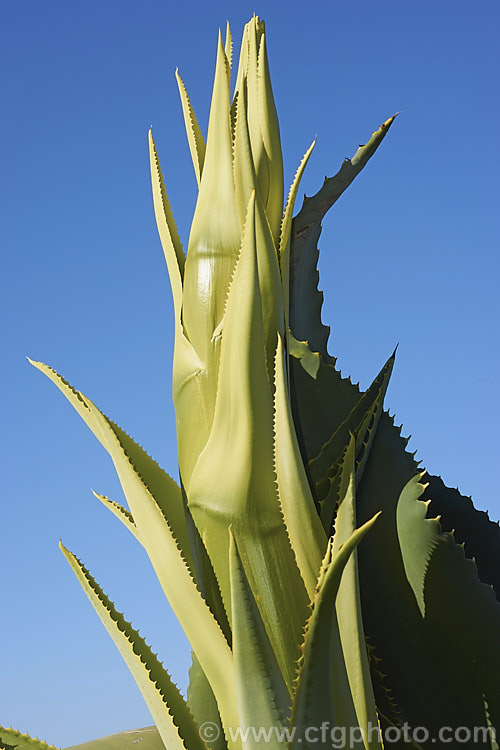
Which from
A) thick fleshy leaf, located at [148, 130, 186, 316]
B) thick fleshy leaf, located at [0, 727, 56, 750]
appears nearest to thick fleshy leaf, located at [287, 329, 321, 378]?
thick fleshy leaf, located at [148, 130, 186, 316]

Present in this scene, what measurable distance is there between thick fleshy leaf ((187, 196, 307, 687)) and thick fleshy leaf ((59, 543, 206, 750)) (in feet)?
0.31

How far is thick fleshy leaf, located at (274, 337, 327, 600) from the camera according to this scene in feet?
1.86

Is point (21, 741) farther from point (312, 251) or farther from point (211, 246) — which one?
point (312, 251)

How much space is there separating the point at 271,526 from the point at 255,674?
0.11 meters

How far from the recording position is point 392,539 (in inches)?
27.4

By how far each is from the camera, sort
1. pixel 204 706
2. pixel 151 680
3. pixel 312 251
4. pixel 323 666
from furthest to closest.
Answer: pixel 312 251
pixel 204 706
pixel 151 680
pixel 323 666

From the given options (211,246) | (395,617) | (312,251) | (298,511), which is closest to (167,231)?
(211,246)

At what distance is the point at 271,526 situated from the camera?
0.57 metres

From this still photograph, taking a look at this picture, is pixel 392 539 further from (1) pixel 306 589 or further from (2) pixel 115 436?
(2) pixel 115 436

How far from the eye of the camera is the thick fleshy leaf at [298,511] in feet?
1.86

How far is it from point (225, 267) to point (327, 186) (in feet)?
0.87

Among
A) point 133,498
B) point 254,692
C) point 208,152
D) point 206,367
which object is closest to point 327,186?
point 208,152

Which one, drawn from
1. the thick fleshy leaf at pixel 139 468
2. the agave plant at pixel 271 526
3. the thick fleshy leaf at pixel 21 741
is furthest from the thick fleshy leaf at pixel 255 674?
the thick fleshy leaf at pixel 21 741

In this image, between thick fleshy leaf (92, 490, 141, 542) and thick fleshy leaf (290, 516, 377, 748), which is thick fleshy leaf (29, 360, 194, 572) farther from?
thick fleshy leaf (290, 516, 377, 748)
